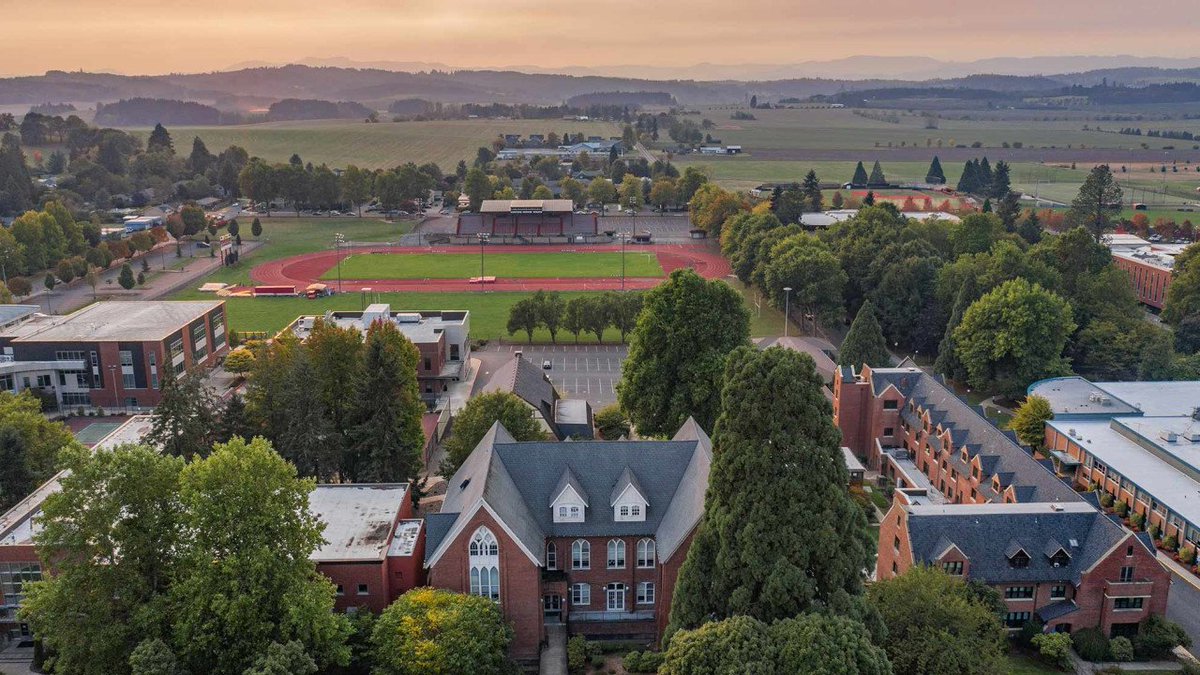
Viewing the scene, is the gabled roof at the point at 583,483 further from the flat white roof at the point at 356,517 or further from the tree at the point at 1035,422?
the tree at the point at 1035,422

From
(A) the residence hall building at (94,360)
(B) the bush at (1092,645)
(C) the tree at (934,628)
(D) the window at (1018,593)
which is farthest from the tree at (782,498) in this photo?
(A) the residence hall building at (94,360)

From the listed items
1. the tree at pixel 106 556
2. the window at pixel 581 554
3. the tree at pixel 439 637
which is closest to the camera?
the tree at pixel 106 556

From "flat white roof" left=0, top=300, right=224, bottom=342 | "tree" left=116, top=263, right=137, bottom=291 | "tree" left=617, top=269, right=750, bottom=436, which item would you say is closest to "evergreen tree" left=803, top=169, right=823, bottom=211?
"flat white roof" left=0, top=300, right=224, bottom=342

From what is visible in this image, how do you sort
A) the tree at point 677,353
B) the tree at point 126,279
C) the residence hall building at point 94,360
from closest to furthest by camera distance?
the tree at point 677,353
the residence hall building at point 94,360
the tree at point 126,279

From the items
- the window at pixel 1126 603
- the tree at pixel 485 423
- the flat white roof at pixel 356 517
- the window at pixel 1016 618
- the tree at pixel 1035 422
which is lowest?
the window at pixel 1016 618

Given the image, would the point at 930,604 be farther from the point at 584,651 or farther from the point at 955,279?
the point at 955,279

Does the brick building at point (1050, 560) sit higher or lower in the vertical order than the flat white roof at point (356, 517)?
lower

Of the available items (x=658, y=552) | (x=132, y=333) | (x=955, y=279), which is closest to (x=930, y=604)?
(x=658, y=552)
